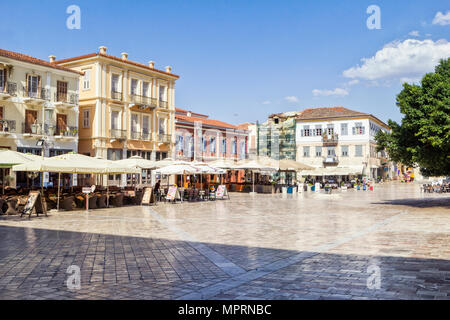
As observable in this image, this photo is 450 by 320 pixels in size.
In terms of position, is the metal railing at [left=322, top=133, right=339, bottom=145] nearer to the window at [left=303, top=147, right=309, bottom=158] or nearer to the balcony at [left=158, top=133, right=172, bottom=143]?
the window at [left=303, top=147, right=309, bottom=158]

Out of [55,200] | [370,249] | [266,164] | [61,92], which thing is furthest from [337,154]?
[370,249]

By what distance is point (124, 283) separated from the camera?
6012 millimetres

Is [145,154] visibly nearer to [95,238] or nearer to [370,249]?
[95,238]

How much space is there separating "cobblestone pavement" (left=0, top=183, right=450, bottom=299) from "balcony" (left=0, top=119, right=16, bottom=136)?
48.8 feet

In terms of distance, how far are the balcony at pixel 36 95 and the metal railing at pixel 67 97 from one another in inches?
35.7

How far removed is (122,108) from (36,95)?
7.43 meters

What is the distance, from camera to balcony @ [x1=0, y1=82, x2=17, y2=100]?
84.4 feet

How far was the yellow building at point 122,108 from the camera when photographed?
3200 cm

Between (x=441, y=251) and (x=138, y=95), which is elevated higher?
(x=138, y=95)

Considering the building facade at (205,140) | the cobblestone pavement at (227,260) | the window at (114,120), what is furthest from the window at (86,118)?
the cobblestone pavement at (227,260)

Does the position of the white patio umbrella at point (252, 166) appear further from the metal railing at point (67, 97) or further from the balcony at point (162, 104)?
the metal railing at point (67, 97)

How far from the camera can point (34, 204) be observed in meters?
14.7

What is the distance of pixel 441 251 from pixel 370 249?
136 centimetres

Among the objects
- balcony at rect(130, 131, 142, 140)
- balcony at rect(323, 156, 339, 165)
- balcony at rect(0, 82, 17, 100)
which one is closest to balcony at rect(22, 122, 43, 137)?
balcony at rect(0, 82, 17, 100)
